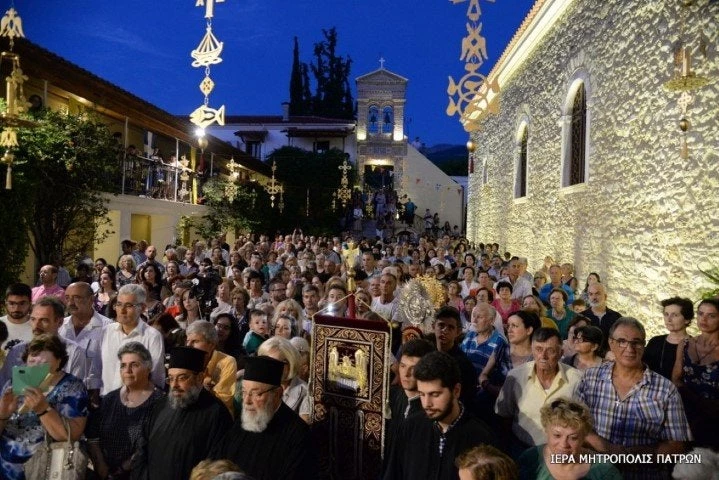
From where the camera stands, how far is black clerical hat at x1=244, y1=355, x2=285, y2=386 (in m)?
3.29

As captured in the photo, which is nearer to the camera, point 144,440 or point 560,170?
point 144,440

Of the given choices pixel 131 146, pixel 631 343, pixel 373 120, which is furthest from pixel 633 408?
pixel 373 120

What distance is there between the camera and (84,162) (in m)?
12.4

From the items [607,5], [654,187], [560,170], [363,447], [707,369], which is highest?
[607,5]

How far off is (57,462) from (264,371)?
54.1 inches

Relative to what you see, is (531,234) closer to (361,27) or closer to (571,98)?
(571,98)

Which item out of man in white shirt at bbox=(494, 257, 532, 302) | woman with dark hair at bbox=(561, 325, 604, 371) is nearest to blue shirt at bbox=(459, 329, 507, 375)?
woman with dark hair at bbox=(561, 325, 604, 371)

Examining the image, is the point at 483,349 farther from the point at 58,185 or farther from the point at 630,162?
the point at 58,185

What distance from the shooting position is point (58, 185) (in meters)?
12.2

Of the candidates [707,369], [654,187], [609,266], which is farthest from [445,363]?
[609,266]

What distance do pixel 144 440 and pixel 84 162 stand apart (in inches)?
406

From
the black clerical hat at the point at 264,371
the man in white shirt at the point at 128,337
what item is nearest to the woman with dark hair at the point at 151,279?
the man in white shirt at the point at 128,337

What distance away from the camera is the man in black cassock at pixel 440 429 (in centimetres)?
306

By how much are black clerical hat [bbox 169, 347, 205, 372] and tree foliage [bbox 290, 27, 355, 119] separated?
4564cm
